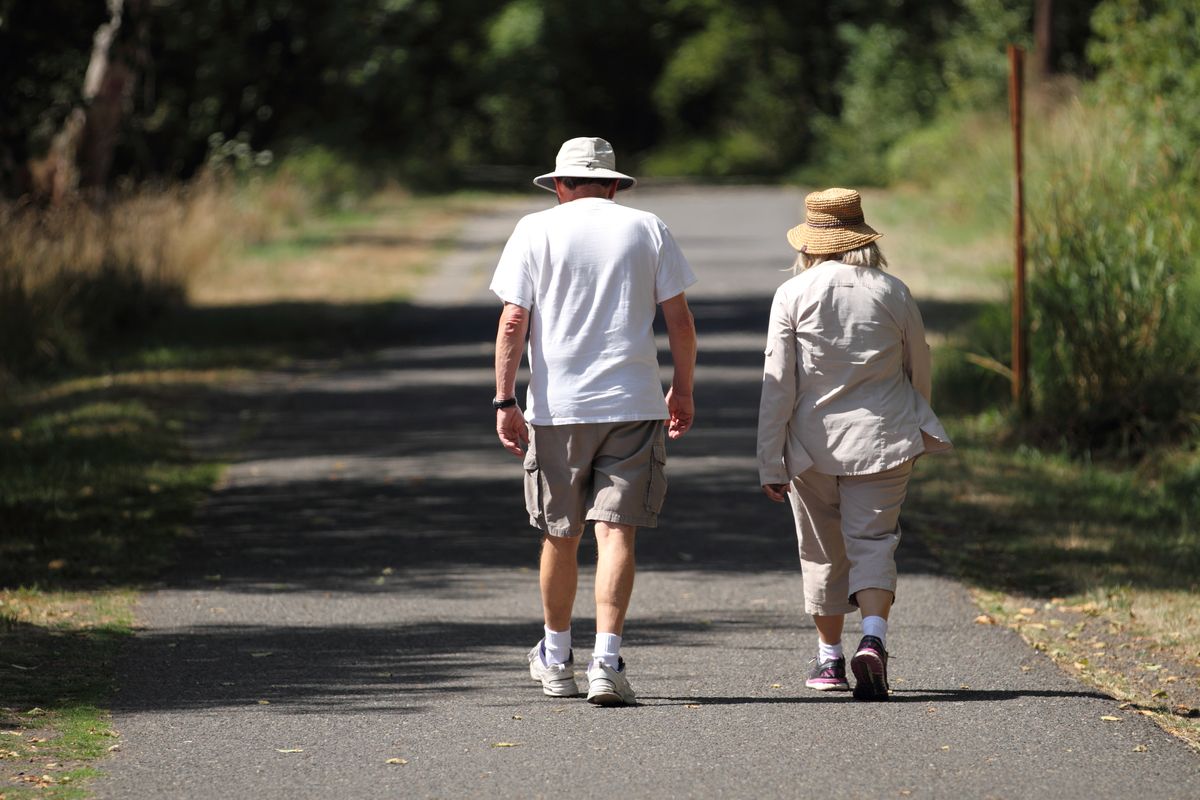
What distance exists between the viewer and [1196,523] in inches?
381

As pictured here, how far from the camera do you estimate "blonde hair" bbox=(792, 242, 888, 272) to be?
622 cm

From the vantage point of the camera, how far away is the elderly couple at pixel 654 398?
238 inches

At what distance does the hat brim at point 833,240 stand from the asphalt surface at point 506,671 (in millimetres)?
1442

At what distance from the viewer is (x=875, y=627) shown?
6195 millimetres

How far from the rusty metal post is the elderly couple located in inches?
203

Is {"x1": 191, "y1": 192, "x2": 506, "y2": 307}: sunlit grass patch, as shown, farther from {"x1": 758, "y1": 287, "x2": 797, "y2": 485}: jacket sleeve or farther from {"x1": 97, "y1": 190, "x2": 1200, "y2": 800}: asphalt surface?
{"x1": 758, "y1": 287, "x2": 797, "y2": 485}: jacket sleeve

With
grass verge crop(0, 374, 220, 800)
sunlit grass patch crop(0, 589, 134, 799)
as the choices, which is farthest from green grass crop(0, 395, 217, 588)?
sunlit grass patch crop(0, 589, 134, 799)

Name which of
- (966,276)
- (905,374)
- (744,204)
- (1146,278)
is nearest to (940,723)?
(905,374)

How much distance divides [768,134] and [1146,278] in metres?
47.7

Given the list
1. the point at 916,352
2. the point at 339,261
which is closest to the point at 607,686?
the point at 916,352

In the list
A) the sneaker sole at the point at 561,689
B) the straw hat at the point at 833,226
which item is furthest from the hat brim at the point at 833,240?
the sneaker sole at the point at 561,689

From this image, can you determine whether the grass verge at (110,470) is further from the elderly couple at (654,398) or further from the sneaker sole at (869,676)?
the sneaker sole at (869,676)

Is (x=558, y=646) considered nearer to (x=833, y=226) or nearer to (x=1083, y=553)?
(x=833, y=226)

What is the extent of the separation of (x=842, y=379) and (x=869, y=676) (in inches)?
37.1
